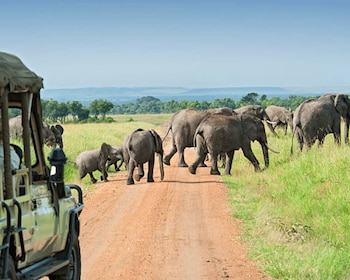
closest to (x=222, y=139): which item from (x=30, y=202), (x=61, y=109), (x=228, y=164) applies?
(x=228, y=164)

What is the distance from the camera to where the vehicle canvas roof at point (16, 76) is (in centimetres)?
617

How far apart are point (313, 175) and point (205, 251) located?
7.34 m

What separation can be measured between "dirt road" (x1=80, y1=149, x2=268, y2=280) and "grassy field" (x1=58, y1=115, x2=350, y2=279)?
0.33 m

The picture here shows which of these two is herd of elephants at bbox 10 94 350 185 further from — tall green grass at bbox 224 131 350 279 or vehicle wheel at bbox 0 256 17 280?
vehicle wheel at bbox 0 256 17 280

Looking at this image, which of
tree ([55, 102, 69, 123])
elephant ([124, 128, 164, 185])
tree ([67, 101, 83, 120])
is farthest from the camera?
tree ([55, 102, 69, 123])

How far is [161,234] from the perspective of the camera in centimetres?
1216

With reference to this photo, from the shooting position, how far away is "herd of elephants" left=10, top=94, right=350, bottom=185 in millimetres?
20041

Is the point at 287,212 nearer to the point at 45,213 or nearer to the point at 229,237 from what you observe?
the point at 229,237

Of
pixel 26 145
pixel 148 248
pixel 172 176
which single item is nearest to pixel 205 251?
pixel 148 248

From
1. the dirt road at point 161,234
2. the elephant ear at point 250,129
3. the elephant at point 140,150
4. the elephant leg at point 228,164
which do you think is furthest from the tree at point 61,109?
the dirt road at point 161,234

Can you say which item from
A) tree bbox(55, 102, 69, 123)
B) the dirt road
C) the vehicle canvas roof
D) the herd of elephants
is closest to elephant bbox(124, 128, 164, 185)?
the herd of elephants

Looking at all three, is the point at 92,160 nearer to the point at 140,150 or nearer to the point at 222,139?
the point at 140,150

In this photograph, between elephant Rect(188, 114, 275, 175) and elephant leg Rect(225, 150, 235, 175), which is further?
elephant Rect(188, 114, 275, 175)

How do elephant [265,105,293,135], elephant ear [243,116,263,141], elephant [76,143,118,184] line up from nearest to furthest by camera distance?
elephant [76,143,118,184]
elephant ear [243,116,263,141]
elephant [265,105,293,135]
